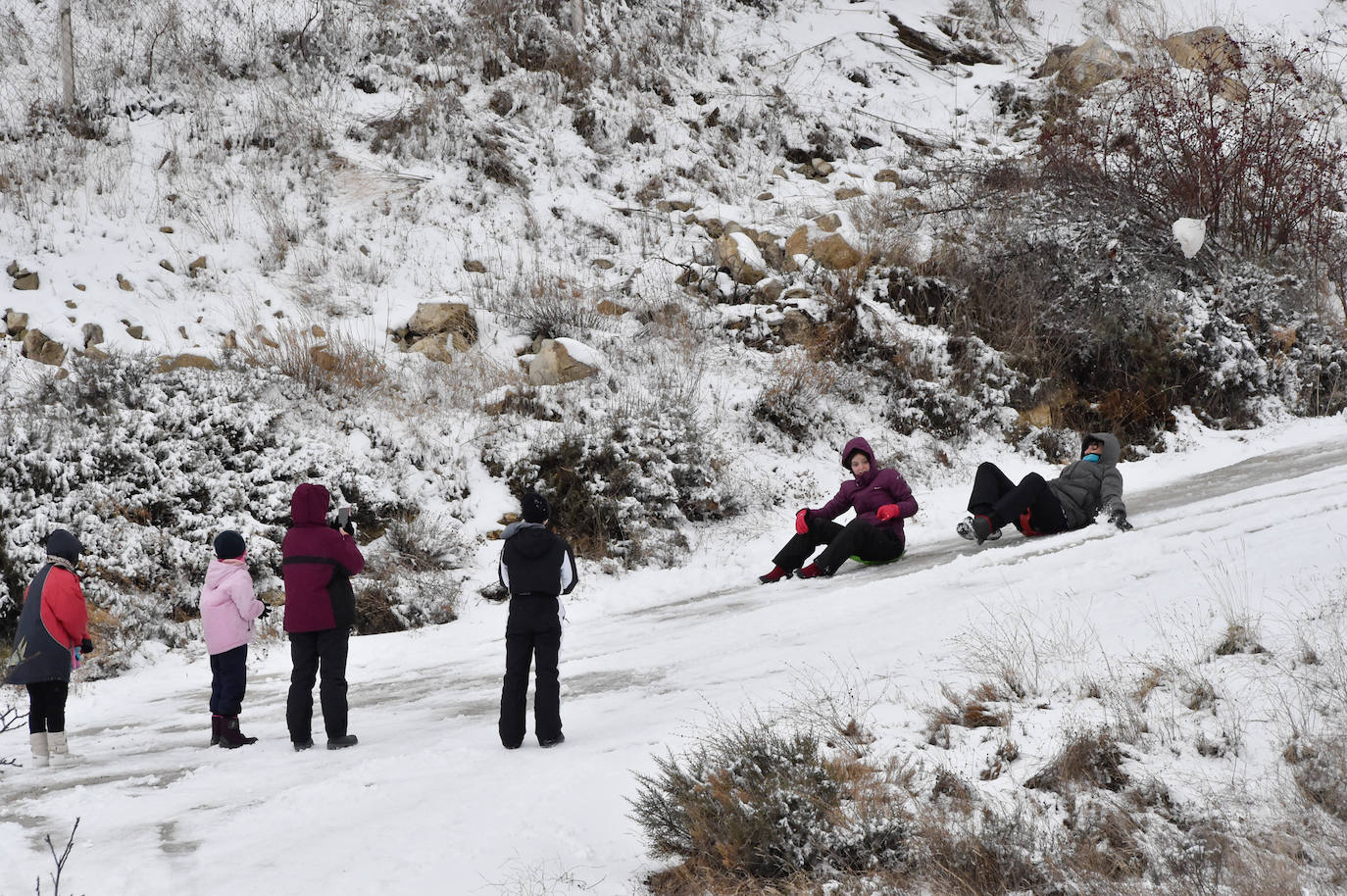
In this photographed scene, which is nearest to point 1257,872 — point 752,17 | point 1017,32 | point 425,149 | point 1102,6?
point 425,149

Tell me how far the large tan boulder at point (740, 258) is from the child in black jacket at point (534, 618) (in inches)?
396

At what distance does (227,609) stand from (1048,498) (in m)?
6.85

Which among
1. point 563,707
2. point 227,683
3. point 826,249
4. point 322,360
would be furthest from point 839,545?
point 826,249

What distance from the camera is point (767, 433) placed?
1235 cm

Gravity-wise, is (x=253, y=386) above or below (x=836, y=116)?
below

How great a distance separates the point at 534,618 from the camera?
206 inches

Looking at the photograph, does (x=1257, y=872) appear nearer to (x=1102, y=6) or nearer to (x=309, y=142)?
(x=309, y=142)

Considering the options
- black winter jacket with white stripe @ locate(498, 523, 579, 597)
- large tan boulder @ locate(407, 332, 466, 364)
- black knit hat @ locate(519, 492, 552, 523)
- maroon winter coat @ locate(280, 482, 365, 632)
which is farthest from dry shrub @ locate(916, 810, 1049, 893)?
large tan boulder @ locate(407, 332, 466, 364)

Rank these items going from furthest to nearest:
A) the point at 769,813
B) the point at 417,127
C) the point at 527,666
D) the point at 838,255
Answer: the point at 417,127, the point at 838,255, the point at 527,666, the point at 769,813

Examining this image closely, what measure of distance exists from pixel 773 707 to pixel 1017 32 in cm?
2355

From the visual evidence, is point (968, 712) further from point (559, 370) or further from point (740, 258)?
point (740, 258)

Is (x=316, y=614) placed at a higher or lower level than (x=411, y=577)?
higher

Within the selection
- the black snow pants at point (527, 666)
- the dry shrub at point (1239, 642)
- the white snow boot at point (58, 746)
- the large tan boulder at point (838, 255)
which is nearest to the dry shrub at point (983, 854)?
the dry shrub at point (1239, 642)

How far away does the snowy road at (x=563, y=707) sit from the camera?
145 inches
